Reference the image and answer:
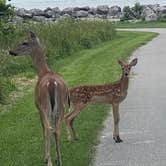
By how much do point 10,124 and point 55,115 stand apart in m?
3.54

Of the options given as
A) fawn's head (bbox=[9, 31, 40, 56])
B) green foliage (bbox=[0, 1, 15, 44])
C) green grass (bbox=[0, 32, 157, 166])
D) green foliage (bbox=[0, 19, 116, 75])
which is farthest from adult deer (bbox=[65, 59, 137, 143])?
green foliage (bbox=[0, 19, 116, 75])

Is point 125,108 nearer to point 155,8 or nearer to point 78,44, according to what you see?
point 78,44

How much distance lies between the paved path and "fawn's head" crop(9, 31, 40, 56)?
1.75 metres

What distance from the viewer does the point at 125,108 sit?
41.7 feet

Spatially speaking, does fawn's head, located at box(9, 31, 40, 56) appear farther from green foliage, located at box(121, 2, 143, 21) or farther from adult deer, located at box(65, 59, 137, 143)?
green foliage, located at box(121, 2, 143, 21)

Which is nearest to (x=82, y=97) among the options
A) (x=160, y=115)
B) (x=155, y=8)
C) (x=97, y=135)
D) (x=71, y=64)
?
(x=97, y=135)

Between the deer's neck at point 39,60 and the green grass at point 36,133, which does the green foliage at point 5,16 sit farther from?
the deer's neck at point 39,60

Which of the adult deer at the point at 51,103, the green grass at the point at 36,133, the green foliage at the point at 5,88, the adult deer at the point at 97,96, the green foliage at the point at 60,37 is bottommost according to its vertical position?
the green foliage at the point at 60,37

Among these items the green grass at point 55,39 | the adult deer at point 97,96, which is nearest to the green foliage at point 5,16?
the green grass at point 55,39

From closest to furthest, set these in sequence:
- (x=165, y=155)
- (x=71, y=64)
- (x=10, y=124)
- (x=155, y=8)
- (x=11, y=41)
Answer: (x=165, y=155) < (x=10, y=124) < (x=11, y=41) < (x=71, y=64) < (x=155, y=8)

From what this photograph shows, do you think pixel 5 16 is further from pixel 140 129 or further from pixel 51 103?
pixel 51 103

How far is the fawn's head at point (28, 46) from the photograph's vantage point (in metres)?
8.60

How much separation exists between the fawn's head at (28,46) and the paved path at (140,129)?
1.75 metres

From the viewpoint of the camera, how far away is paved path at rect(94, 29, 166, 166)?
8.51 metres
